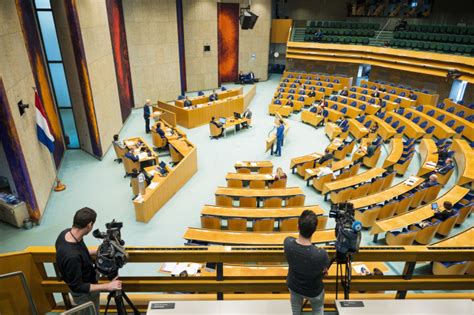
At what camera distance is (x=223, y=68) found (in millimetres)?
24062

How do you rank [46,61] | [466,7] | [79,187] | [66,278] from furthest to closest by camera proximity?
1. [466,7]
2. [46,61]
3. [79,187]
4. [66,278]

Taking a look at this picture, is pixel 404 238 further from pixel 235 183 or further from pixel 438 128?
pixel 438 128

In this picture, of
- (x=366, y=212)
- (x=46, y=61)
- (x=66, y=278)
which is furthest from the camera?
(x=46, y=61)

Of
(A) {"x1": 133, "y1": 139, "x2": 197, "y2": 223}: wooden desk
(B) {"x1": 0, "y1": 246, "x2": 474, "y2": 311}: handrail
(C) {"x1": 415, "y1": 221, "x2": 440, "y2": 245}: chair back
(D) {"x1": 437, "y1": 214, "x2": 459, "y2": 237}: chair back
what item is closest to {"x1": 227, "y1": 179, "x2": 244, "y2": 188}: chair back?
(A) {"x1": 133, "y1": 139, "x2": 197, "y2": 223}: wooden desk

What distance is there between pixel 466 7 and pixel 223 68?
1600cm

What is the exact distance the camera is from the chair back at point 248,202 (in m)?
8.13

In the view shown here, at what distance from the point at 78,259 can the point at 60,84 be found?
1059 cm

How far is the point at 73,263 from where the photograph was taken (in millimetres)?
2654

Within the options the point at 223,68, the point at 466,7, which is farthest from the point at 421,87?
the point at 223,68

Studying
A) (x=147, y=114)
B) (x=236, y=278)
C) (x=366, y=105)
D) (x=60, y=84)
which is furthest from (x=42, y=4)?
(x=366, y=105)

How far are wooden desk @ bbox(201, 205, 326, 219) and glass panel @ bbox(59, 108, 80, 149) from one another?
24.9 feet

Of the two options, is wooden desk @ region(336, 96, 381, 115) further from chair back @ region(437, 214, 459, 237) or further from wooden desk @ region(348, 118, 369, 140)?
chair back @ region(437, 214, 459, 237)

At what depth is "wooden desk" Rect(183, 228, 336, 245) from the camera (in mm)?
6219

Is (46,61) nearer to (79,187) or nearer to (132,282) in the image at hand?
(79,187)
